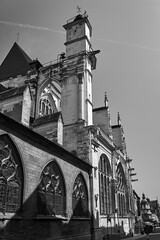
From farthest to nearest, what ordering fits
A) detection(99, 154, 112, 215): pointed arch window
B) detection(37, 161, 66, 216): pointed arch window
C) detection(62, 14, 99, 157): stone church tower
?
detection(99, 154, 112, 215): pointed arch window
detection(62, 14, 99, 157): stone church tower
detection(37, 161, 66, 216): pointed arch window

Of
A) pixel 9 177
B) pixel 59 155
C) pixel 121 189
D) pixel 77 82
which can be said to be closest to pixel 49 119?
pixel 59 155

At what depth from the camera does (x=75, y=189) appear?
13.2 meters

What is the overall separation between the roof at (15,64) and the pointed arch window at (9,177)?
1495 cm

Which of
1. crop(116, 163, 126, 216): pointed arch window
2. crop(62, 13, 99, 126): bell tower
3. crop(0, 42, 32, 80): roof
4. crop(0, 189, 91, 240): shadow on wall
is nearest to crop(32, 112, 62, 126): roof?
crop(62, 13, 99, 126): bell tower

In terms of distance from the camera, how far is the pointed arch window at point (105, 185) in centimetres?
1773

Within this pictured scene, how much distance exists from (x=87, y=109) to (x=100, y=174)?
5.18 meters

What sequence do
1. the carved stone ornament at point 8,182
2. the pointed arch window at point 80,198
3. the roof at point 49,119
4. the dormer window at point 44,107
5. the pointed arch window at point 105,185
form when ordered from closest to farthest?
the carved stone ornament at point 8,182, the pointed arch window at point 80,198, the roof at point 49,119, the pointed arch window at point 105,185, the dormer window at point 44,107

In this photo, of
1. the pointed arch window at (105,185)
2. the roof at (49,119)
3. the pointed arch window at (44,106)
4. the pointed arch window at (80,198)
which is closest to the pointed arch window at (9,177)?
the pointed arch window at (80,198)

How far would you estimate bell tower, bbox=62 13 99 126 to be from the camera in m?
18.3

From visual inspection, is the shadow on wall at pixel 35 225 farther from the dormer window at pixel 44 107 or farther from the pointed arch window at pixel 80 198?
the dormer window at pixel 44 107

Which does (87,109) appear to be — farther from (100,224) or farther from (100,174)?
(100,224)

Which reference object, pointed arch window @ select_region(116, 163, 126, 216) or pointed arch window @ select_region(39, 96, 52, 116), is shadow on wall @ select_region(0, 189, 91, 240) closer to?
pointed arch window @ select_region(39, 96, 52, 116)

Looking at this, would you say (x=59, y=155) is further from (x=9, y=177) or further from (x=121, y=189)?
(x=121, y=189)

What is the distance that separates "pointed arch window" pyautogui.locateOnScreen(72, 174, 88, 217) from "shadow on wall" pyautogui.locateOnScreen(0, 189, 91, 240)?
31 cm
